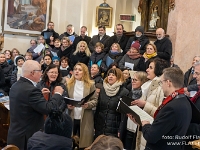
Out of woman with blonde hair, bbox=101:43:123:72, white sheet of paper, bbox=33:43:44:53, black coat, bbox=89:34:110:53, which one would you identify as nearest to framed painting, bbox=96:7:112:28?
black coat, bbox=89:34:110:53

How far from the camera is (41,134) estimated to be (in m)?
2.54

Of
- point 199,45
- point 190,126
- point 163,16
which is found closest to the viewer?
point 190,126

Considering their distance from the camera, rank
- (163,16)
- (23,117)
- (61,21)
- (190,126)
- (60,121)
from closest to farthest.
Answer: (60,121)
(190,126)
(23,117)
(163,16)
(61,21)

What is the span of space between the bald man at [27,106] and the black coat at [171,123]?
3.57 ft

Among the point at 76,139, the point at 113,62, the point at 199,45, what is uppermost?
the point at 199,45

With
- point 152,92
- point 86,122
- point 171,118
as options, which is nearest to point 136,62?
point 86,122

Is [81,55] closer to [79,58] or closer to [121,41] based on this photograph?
[79,58]

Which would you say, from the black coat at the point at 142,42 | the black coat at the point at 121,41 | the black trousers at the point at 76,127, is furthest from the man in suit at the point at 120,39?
the black trousers at the point at 76,127

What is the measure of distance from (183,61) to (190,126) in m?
5.03

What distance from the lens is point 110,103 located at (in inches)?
190

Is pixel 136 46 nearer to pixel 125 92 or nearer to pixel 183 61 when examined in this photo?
pixel 183 61

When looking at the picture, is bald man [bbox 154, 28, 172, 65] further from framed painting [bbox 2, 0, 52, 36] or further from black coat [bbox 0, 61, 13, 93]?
framed painting [bbox 2, 0, 52, 36]

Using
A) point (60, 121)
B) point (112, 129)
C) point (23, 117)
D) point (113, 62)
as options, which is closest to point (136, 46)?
point (113, 62)

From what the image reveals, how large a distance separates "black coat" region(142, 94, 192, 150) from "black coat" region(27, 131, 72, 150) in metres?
0.75
